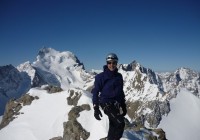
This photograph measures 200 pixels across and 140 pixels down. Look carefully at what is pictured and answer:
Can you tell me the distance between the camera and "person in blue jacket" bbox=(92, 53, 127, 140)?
13.4 metres

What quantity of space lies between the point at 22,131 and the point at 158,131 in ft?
162

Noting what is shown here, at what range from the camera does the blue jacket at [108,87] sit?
13.9m

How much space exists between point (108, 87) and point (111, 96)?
1.46 ft

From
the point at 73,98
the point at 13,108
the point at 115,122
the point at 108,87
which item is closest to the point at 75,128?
the point at 73,98

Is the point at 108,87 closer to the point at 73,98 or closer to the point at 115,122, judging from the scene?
the point at 115,122

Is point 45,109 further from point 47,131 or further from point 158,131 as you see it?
point 158,131

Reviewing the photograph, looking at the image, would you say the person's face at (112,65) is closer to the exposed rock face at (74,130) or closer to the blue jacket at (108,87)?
the blue jacket at (108,87)

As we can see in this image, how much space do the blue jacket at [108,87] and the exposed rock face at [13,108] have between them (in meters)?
102

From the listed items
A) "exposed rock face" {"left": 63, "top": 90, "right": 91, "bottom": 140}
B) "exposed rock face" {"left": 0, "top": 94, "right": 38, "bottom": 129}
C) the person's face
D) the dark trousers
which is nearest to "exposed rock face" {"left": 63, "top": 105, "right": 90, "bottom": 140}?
"exposed rock face" {"left": 63, "top": 90, "right": 91, "bottom": 140}

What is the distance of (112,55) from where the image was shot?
13.4 metres

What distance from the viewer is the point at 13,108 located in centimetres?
11638

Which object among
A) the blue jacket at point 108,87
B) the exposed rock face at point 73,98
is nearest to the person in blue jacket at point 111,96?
the blue jacket at point 108,87

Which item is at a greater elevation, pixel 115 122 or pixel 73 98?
pixel 73 98

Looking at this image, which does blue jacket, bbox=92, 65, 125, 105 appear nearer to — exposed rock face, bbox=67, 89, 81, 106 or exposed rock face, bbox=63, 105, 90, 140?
exposed rock face, bbox=63, 105, 90, 140
